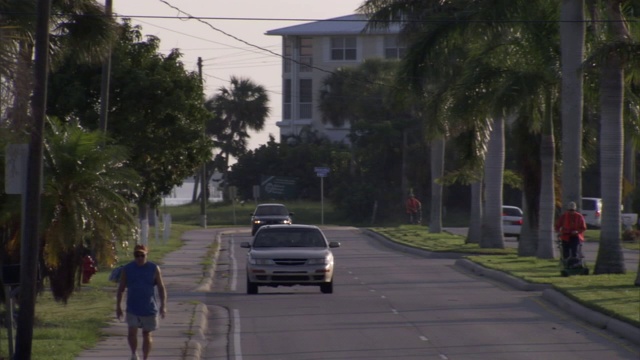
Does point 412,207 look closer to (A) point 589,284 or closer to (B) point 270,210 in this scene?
(B) point 270,210

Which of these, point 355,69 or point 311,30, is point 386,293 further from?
point 311,30

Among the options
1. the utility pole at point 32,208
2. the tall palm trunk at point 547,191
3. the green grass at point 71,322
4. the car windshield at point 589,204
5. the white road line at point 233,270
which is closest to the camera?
the utility pole at point 32,208

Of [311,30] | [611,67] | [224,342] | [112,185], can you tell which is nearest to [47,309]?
[112,185]

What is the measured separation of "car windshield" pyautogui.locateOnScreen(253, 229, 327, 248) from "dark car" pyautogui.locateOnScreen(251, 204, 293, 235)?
21965 millimetres

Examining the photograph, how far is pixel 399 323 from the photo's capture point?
17.6m

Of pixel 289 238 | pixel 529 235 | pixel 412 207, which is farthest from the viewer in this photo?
pixel 412 207

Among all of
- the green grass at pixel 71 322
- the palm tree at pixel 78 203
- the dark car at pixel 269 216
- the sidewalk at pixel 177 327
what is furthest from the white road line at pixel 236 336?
the dark car at pixel 269 216

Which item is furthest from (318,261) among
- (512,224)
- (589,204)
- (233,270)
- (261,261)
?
(589,204)

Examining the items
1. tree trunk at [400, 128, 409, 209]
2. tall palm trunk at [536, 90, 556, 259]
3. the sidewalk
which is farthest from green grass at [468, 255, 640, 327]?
tree trunk at [400, 128, 409, 209]

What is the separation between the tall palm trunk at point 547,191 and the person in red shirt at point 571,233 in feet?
17.2

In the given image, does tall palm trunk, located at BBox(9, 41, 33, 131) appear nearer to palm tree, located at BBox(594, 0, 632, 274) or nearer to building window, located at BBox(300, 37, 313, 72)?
palm tree, located at BBox(594, 0, 632, 274)

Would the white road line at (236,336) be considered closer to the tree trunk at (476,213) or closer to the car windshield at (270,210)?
the tree trunk at (476,213)

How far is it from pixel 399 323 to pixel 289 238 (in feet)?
22.4

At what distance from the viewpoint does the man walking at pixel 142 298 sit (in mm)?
13141
